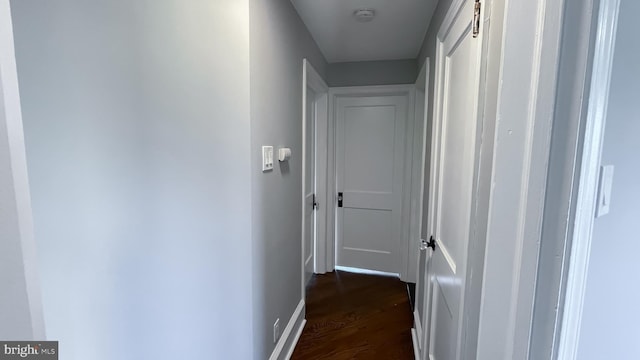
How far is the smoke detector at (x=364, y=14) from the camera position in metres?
1.81

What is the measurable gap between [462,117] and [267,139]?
933 millimetres

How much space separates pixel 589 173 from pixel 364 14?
1.78m

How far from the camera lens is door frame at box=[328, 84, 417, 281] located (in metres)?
2.80

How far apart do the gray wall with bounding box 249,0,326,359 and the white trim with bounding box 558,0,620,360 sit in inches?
44.6

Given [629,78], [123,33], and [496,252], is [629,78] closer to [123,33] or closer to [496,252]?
[496,252]

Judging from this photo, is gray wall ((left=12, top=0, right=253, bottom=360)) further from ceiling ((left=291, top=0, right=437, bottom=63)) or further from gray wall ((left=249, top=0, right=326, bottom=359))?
ceiling ((left=291, top=0, right=437, bottom=63))

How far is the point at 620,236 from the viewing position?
76cm

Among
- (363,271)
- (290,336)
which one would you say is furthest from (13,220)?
(363,271)

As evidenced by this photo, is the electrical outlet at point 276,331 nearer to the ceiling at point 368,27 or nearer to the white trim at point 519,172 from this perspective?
the white trim at point 519,172

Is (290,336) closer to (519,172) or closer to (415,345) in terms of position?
Answer: (415,345)

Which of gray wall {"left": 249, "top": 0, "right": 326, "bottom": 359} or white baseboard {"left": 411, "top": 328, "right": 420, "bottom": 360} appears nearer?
gray wall {"left": 249, "top": 0, "right": 326, "bottom": 359}

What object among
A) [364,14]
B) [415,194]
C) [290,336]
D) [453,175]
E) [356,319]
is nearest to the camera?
[453,175]

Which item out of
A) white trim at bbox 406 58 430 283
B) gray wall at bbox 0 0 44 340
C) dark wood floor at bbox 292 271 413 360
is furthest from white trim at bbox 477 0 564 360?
white trim at bbox 406 58 430 283

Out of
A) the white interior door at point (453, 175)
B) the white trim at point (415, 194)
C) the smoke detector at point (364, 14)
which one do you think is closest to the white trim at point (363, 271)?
the white trim at point (415, 194)
